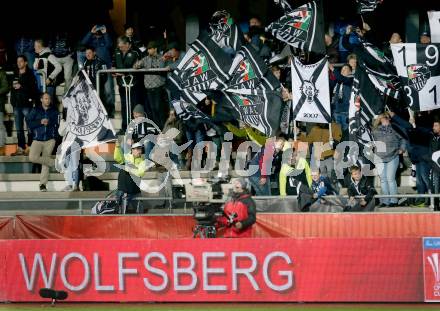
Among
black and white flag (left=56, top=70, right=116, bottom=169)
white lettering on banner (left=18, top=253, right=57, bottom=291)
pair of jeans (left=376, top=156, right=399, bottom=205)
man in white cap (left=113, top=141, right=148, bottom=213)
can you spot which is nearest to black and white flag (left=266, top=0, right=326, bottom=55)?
pair of jeans (left=376, top=156, right=399, bottom=205)

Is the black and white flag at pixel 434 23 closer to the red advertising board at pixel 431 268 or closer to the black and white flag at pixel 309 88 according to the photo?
the black and white flag at pixel 309 88

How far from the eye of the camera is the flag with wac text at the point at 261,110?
2264 centimetres

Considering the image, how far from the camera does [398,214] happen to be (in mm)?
20250

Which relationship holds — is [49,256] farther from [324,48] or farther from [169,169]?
[324,48]

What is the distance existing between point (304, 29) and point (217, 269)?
18.5ft

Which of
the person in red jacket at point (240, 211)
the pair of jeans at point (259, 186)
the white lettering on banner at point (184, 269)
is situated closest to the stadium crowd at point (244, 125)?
the pair of jeans at point (259, 186)

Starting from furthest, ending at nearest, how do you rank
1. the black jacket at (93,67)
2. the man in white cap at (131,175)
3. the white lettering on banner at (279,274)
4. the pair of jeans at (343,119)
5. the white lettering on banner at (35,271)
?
the black jacket at (93,67)
the pair of jeans at (343,119)
the man in white cap at (131,175)
the white lettering on banner at (35,271)
the white lettering on banner at (279,274)

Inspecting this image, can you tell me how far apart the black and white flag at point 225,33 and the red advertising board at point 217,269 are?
5428mm

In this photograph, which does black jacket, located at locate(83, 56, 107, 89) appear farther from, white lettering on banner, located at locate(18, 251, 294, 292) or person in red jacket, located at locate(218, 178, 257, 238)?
white lettering on banner, located at locate(18, 251, 294, 292)

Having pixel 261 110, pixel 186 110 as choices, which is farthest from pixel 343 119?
pixel 186 110

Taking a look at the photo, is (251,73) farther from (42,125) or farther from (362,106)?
(42,125)


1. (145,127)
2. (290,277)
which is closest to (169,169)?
(145,127)

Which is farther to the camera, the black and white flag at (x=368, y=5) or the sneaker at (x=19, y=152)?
the sneaker at (x=19, y=152)

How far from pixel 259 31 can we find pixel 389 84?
121 inches
